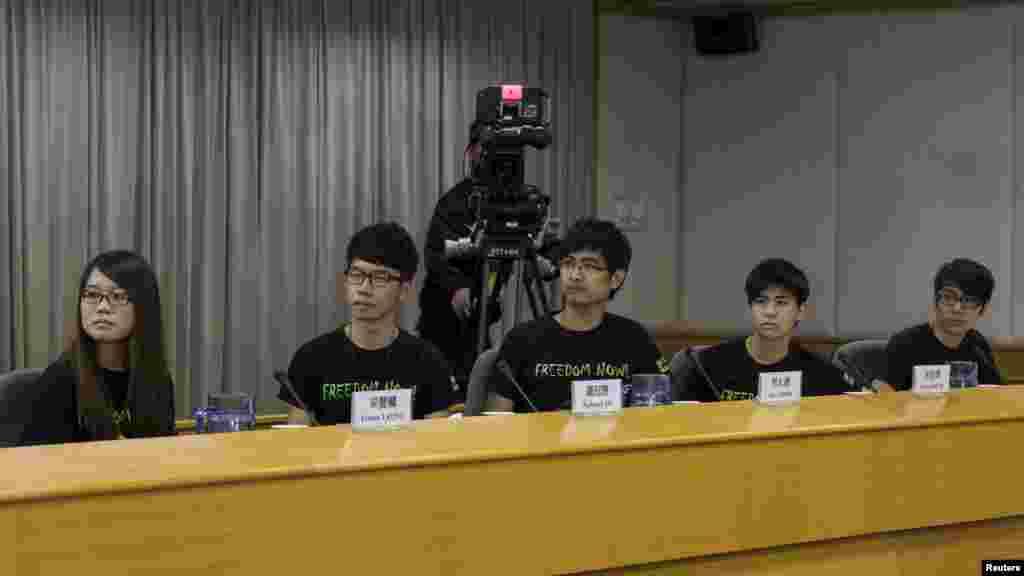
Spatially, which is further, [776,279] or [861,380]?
A: [776,279]

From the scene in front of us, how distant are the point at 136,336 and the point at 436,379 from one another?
2.27 feet

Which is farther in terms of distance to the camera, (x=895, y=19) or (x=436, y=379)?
(x=895, y=19)

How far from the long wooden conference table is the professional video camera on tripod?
155 centimetres

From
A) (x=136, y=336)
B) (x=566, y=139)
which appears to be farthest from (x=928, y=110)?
(x=136, y=336)

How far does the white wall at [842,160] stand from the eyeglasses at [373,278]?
330 cm

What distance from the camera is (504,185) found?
12.2ft

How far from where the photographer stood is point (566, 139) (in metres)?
5.86

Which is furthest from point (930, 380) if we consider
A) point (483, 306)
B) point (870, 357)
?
point (483, 306)

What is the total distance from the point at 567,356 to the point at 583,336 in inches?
2.7

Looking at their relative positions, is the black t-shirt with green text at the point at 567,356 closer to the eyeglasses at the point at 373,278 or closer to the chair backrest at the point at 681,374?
the chair backrest at the point at 681,374

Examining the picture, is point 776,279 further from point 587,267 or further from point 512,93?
point 512,93

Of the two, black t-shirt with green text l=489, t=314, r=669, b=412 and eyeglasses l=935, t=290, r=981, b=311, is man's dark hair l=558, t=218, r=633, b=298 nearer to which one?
black t-shirt with green text l=489, t=314, r=669, b=412

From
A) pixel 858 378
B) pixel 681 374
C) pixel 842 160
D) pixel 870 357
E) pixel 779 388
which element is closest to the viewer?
pixel 779 388

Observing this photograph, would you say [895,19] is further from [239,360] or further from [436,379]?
[436,379]
